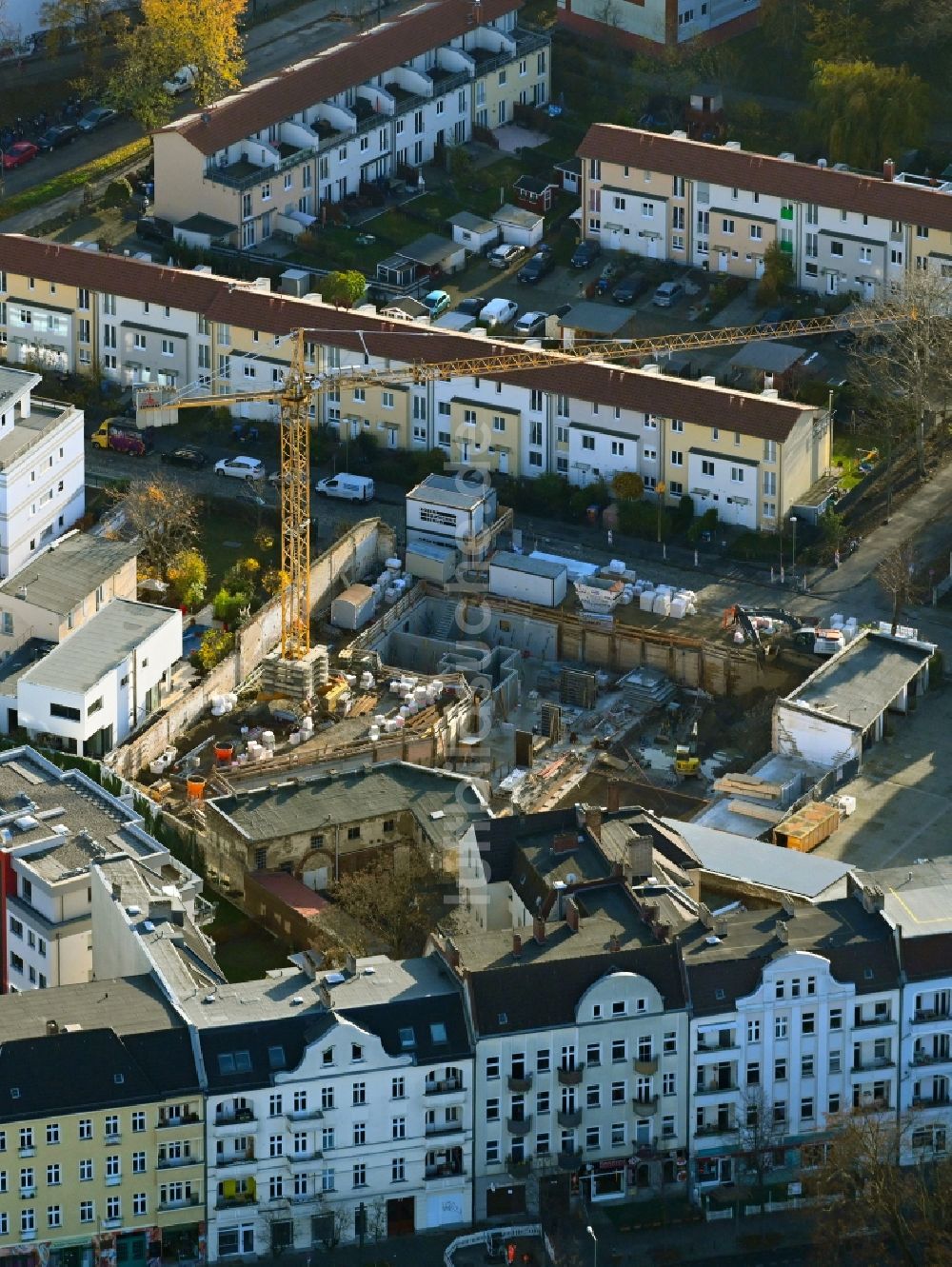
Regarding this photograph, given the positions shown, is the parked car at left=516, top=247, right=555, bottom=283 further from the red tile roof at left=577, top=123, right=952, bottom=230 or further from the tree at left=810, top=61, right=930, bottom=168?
the tree at left=810, top=61, right=930, bottom=168

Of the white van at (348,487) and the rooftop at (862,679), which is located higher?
the rooftop at (862,679)

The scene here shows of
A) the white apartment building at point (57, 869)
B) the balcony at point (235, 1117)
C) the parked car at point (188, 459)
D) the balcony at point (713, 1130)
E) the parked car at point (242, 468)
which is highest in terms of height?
the balcony at point (235, 1117)

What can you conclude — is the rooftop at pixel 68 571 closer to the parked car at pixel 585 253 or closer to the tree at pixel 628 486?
the tree at pixel 628 486

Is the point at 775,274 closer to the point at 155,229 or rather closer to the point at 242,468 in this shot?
the point at 242,468

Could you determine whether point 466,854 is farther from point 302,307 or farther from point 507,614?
point 302,307

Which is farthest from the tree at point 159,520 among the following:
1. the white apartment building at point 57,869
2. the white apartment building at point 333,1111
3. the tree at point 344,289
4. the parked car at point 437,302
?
the white apartment building at point 333,1111

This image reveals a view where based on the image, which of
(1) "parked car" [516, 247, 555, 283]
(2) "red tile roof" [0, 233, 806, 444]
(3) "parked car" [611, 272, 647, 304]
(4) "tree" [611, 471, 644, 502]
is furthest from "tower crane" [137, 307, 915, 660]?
(1) "parked car" [516, 247, 555, 283]

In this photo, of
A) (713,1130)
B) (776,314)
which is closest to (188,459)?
(776,314)

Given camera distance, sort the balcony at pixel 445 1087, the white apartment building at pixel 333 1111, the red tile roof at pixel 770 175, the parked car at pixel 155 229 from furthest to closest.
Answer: the parked car at pixel 155 229 → the red tile roof at pixel 770 175 → the balcony at pixel 445 1087 → the white apartment building at pixel 333 1111
